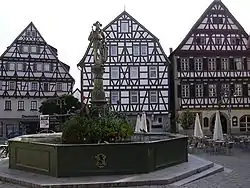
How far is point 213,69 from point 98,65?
3108 cm

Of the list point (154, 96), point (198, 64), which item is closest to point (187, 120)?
point (154, 96)

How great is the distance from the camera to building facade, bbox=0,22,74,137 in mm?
45562

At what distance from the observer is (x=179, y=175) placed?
10570 mm

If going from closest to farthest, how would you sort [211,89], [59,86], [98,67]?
1. [98,67]
2. [211,89]
3. [59,86]

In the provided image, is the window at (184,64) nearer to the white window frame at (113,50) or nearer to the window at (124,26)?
the window at (124,26)

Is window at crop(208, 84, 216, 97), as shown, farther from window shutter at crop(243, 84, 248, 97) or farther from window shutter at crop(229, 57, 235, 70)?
window shutter at crop(243, 84, 248, 97)

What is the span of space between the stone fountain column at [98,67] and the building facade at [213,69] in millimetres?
29305

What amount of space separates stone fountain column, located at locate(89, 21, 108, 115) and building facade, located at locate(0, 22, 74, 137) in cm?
3289

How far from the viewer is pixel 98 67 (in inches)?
552

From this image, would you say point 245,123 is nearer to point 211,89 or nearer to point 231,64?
point 211,89

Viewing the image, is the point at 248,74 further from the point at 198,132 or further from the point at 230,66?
the point at 198,132

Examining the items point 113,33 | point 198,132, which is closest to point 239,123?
point 113,33

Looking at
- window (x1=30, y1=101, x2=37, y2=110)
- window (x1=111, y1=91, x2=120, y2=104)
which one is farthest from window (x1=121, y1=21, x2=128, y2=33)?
window (x1=30, y1=101, x2=37, y2=110)

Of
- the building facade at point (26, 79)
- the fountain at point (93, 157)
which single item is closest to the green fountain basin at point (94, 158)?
the fountain at point (93, 157)
